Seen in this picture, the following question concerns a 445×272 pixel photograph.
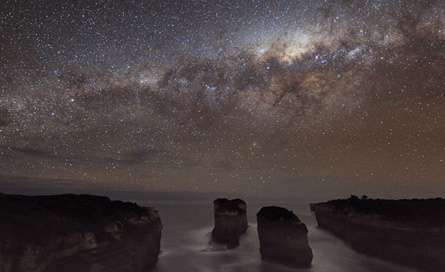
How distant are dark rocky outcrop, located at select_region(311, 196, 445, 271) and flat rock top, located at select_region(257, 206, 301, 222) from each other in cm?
929

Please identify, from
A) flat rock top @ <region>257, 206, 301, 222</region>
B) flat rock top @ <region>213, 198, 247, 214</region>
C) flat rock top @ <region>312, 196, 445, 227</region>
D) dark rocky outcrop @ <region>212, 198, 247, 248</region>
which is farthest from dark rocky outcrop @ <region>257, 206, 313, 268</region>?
flat rock top @ <region>312, 196, 445, 227</region>

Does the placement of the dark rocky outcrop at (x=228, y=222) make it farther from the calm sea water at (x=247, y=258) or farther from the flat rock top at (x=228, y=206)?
the calm sea water at (x=247, y=258)

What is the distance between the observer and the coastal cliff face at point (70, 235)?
2159 centimetres

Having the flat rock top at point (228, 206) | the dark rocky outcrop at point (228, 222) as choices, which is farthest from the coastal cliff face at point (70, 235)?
the flat rock top at point (228, 206)

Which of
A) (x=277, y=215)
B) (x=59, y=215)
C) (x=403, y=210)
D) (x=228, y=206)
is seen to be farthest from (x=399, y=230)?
(x=59, y=215)

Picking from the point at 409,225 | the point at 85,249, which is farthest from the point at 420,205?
the point at 85,249

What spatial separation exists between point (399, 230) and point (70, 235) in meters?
33.7

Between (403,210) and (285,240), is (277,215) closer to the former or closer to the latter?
(285,240)

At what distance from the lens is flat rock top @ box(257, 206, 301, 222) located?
41.8 meters

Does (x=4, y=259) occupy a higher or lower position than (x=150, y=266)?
higher

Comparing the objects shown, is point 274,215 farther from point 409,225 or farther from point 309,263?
point 409,225

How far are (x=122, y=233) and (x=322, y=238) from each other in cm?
3336

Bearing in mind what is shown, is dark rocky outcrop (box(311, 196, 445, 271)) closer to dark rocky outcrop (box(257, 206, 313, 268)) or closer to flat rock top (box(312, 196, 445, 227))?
flat rock top (box(312, 196, 445, 227))

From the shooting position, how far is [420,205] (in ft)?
142
